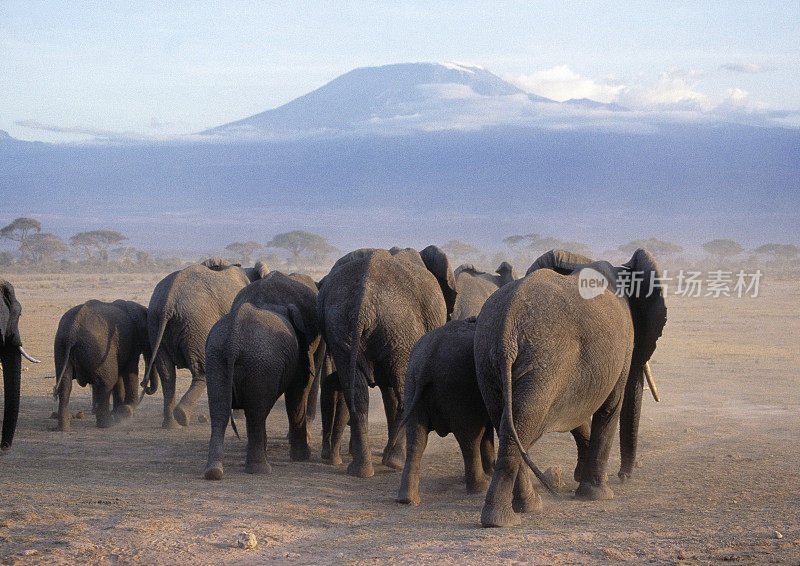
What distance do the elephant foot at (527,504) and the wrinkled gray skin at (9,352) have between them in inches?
158

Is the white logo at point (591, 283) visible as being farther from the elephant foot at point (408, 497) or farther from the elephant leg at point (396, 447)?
the elephant leg at point (396, 447)

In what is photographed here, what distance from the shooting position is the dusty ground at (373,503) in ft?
19.6

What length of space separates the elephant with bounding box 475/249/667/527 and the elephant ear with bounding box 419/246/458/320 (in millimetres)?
2139

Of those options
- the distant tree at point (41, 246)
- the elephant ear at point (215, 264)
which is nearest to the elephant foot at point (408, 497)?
the elephant ear at point (215, 264)

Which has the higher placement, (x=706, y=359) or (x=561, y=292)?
(x=561, y=292)

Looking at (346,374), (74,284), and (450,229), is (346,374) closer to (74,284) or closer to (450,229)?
(74,284)

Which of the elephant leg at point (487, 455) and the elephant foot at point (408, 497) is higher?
the elephant leg at point (487, 455)

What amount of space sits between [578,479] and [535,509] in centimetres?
111

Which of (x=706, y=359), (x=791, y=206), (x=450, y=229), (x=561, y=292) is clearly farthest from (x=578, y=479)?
(x=791, y=206)

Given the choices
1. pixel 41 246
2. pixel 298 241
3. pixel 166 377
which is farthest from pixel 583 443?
pixel 298 241

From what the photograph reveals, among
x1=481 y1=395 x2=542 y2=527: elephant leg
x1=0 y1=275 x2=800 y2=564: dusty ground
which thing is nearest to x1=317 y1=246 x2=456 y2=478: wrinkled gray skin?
x1=0 y1=275 x2=800 y2=564: dusty ground

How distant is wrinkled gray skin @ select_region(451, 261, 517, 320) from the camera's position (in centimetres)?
1109

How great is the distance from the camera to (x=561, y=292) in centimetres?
707

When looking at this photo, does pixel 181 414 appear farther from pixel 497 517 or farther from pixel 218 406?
pixel 497 517
